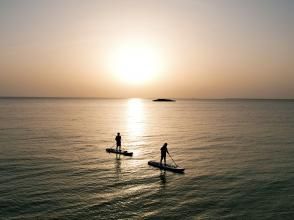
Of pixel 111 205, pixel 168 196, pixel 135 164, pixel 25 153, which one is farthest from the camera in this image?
pixel 25 153

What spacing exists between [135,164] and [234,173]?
11.1 metres

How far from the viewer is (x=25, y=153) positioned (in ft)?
126

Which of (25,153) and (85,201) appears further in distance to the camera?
(25,153)

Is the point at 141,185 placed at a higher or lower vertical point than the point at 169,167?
lower

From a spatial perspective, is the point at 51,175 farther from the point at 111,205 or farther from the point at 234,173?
the point at 234,173

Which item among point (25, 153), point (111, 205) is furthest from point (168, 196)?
point (25, 153)

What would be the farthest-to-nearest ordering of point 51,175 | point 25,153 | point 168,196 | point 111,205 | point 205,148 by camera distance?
1. point 205,148
2. point 25,153
3. point 51,175
4. point 168,196
5. point 111,205

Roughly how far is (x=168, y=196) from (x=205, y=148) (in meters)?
23.8

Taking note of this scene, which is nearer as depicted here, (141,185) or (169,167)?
(141,185)

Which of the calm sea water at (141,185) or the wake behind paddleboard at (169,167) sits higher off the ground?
the wake behind paddleboard at (169,167)

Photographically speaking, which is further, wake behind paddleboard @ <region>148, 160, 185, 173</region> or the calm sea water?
wake behind paddleboard @ <region>148, 160, 185, 173</region>

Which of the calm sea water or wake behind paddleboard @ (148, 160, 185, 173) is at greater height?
wake behind paddleboard @ (148, 160, 185, 173)

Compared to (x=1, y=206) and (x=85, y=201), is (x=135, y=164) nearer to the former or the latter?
(x=85, y=201)

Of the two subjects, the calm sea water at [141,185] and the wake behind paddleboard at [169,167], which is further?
the wake behind paddleboard at [169,167]
